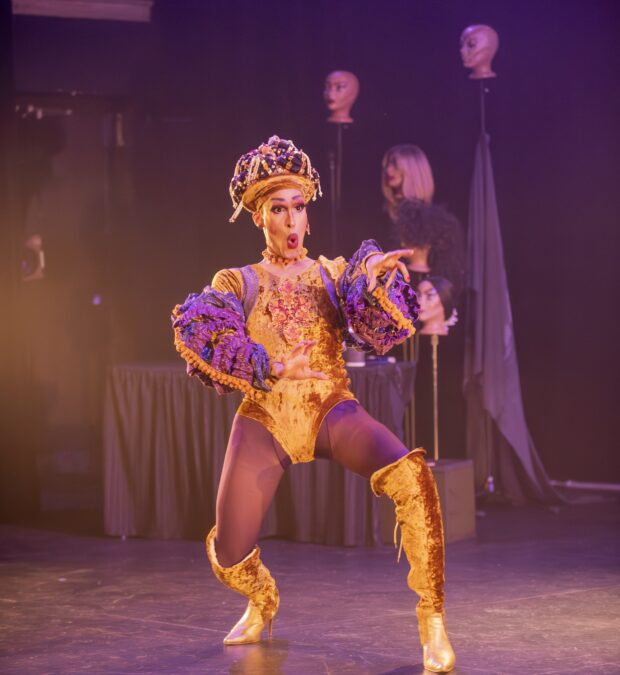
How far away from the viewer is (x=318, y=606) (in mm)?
4742

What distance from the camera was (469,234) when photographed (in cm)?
698

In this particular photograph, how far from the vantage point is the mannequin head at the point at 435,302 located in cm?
659

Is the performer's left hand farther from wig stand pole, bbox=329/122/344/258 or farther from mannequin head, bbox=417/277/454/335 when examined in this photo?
wig stand pole, bbox=329/122/344/258

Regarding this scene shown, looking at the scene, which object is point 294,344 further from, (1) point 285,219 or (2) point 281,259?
(1) point 285,219

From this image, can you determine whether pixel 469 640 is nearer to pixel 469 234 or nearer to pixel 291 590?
pixel 291 590

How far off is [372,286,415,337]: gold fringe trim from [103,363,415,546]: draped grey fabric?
2.19m

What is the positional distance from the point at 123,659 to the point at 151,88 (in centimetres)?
469

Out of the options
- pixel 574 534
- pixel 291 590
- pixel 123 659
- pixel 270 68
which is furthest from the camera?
pixel 270 68

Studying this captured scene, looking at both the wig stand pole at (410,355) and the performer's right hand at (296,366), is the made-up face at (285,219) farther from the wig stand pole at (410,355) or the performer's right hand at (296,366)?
the wig stand pole at (410,355)

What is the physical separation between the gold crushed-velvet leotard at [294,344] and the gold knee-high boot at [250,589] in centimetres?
39

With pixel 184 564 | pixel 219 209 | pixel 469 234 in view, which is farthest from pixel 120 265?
pixel 184 564

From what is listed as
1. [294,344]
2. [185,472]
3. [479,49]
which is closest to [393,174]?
[479,49]

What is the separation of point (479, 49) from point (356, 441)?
12.5ft

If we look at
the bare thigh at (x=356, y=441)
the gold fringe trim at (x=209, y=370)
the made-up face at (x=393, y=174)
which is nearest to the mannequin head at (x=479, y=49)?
the made-up face at (x=393, y=174)
